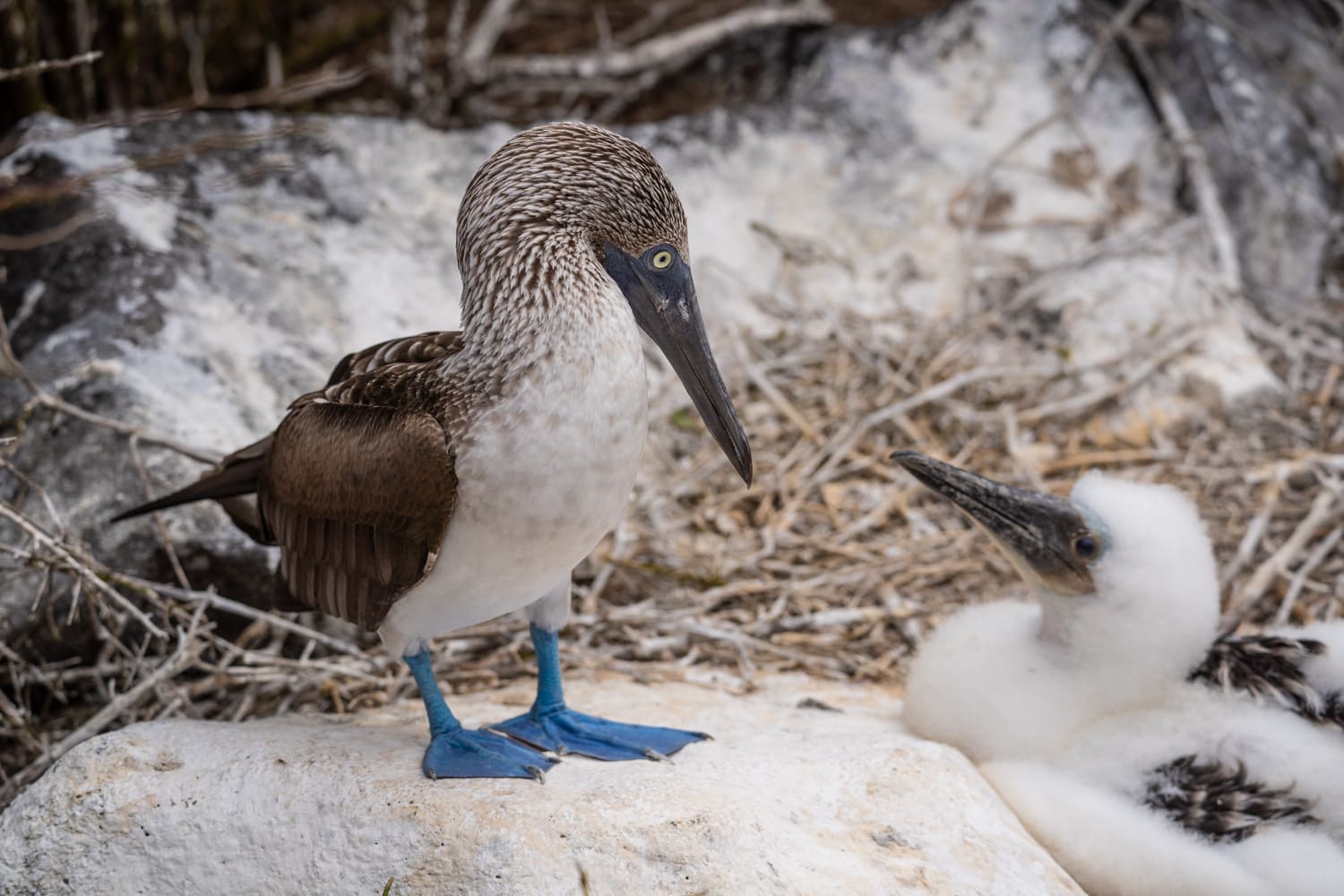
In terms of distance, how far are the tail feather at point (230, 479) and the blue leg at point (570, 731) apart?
0.68m

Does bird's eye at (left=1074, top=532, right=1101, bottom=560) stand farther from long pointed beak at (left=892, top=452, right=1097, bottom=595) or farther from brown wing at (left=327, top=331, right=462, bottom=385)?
brown wing at (left=327, top=331, right=462, bottom=385)

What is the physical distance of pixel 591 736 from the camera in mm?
2529

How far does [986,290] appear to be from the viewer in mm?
4641

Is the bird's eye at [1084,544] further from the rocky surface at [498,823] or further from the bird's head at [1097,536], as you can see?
the rocky surface at [498,823]

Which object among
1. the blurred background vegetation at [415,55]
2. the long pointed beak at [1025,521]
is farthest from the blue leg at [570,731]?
the blurred background vegetation at [415,55]

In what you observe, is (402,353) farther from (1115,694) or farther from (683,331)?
(1115,694)

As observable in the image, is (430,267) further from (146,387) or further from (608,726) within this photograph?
(608,726)

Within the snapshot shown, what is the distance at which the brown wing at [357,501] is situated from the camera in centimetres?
222

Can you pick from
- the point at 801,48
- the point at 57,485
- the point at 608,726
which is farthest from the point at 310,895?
the point at 801,48

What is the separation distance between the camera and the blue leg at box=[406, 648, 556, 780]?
2.31 m

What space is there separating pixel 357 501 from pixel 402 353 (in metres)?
0.39

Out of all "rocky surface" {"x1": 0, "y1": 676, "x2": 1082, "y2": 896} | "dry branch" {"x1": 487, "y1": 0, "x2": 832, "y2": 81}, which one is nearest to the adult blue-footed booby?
"rocky surface" {"x1": 0, "y1": 676, "x2": 1082, "y2": 896}

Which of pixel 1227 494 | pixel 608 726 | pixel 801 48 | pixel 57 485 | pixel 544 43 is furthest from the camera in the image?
pixel 544 43

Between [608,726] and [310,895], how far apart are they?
0.67 meters
